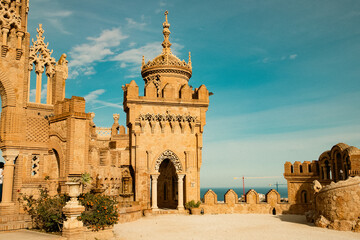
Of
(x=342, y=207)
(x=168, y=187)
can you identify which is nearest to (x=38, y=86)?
(x=168, y=187)

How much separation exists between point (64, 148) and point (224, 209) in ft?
41.4

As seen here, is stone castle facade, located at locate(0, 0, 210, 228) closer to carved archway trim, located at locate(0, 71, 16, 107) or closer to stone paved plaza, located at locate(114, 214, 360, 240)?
carved archway trim, located at locate(0, 71, 16, 107)

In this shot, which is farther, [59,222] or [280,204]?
[280,204]

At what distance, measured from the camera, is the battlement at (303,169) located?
27.6 meters

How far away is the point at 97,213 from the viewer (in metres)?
15.1

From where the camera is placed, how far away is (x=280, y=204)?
2700cm

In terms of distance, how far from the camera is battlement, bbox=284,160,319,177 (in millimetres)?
27561

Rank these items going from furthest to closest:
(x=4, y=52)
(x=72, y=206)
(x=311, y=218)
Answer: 1. (x=311, y=218)
2. (x=4, y=52)
3. (x=72, y=206)

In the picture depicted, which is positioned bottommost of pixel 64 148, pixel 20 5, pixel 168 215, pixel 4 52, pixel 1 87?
pixel 168 215

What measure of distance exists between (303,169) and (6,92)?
22.0 meters

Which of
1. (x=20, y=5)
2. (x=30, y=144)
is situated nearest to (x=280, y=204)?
(x=30, y=144)

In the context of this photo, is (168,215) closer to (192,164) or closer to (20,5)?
(192,164)

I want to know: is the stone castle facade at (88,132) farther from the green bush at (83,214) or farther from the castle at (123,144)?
the green bush at (83,214)

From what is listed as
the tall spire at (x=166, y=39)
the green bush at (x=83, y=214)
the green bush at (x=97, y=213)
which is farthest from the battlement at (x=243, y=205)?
the tall spire at (x=166, y=39)
